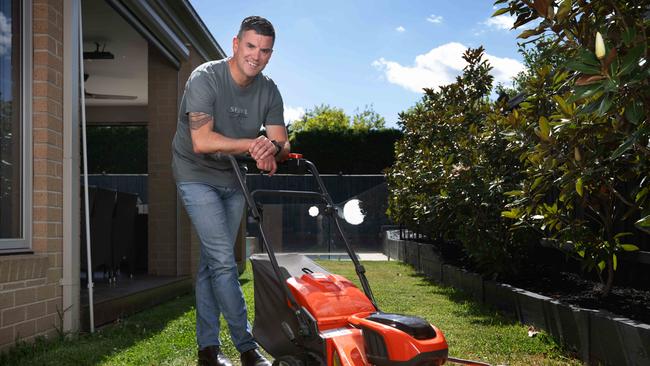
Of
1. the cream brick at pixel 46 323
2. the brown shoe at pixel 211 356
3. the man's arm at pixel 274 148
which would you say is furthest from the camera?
the cream brick at pixel 46 323

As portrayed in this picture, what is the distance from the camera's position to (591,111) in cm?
236

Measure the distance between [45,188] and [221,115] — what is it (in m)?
1.50

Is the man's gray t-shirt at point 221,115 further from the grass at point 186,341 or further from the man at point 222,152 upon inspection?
the grass at point 186,341

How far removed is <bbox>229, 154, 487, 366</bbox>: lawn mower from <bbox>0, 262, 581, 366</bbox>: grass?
0.82 meters

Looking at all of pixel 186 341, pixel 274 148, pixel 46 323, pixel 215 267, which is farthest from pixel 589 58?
pixel 46 323

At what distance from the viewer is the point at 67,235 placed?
4.45 m

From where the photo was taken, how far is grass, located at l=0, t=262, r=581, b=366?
374cm

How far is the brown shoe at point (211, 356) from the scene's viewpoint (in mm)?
3383

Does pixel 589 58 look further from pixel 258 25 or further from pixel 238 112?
pixel 238 112

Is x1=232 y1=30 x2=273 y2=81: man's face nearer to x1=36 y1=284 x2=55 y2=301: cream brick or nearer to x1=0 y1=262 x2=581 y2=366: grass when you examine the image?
x1=0 y1=262 x2=581 y2=366: grass

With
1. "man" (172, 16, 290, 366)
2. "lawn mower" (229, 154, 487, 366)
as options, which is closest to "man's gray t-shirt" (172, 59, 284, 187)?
"man" (172, 16, 290, 366)

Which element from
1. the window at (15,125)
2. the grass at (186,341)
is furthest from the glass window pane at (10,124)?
the grass at (186,341)

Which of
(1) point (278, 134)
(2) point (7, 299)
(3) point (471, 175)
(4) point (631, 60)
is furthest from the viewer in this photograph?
(3) point (471, 175)

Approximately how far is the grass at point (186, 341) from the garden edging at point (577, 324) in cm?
10
